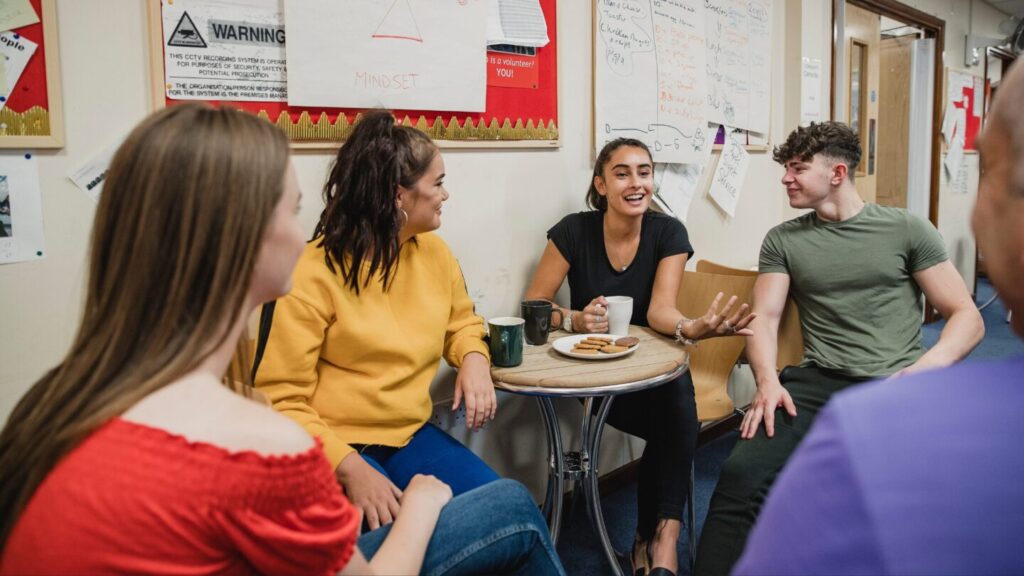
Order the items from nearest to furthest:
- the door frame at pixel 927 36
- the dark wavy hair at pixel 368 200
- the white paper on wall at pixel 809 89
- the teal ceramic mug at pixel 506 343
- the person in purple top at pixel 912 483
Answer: the person in purple top at pixel 912 483 < the dark wavy hair at pixel 368 200 < the teal ceramic mug at pixel 506 343 < the white paper on wall at pixel 809 89 < the door frame at pixel 927 36

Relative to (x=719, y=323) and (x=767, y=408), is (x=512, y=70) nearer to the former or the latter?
(x=719, y=323)

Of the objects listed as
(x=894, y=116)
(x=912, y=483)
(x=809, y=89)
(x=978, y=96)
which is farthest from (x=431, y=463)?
(x=978, y=96)

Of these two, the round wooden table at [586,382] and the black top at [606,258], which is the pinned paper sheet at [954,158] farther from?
the round wooden table at [586,382]

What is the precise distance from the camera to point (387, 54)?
1877mm

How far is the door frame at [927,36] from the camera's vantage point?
353 centimetres

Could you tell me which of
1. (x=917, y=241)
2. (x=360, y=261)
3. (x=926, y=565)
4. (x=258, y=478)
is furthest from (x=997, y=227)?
(x=917, y=241)

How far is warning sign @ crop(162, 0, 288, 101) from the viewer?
1553mm

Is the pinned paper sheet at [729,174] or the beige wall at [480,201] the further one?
the pinned paper sheet at [729,174]

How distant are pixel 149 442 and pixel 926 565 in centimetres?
62

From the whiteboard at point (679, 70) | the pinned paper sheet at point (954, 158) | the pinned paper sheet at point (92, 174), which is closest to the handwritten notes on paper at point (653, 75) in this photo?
the whiteboard at point (679, 70)

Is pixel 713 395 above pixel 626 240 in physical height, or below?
below

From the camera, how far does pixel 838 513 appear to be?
0.49 meters

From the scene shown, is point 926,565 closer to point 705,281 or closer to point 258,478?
point 258,478

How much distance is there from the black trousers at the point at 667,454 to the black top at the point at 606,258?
1.00 feet
